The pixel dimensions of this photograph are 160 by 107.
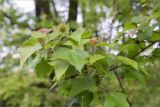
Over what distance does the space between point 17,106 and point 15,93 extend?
0.49 m

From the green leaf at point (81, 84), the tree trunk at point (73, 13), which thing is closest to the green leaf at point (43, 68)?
the green leaf at point (81, 84)

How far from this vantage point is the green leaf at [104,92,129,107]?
1300 millimetres

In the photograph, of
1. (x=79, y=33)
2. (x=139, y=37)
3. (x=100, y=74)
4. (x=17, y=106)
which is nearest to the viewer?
(x=79, y=33)

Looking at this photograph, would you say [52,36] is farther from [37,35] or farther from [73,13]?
[73,13]

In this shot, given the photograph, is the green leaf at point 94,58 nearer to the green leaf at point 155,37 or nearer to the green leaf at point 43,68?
the green leaf at point 43,68

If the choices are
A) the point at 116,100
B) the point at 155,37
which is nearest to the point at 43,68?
the point at 116,100

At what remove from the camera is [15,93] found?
500cm

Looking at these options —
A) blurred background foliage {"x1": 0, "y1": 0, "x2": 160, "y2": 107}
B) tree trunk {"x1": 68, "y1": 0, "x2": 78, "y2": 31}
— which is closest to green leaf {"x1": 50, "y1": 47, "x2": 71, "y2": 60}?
blurred background foliage {"x1": 0, "y1": 0, "x2": 160, "y2": 107}

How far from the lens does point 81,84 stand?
1.35 metres

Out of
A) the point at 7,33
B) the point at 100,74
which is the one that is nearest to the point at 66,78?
the point at 100,74

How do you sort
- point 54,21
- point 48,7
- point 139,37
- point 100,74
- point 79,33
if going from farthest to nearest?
point 48,7 → point 54,21 → point 139,37 → point 100,74 → point 79,33

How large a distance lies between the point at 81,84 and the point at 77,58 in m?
0.20

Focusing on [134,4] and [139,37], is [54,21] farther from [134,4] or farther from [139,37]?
[139,37]

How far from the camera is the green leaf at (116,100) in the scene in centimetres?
130
